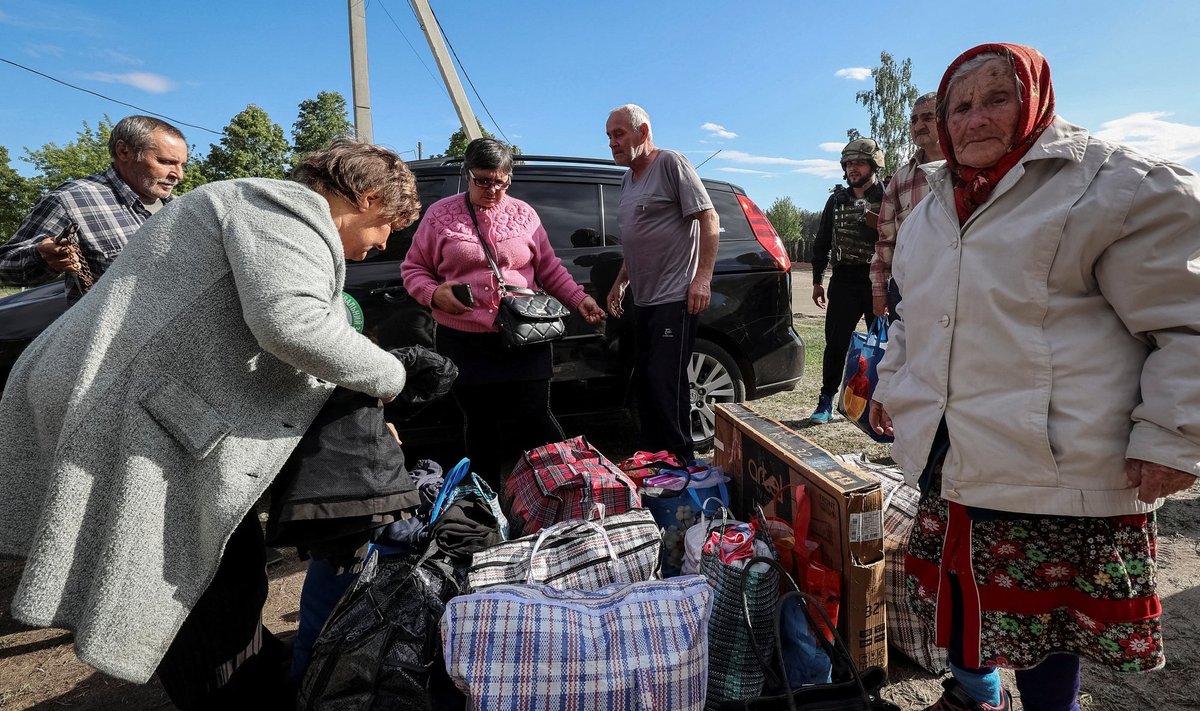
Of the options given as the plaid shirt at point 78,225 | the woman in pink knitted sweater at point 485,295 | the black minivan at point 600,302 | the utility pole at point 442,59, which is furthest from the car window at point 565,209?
the utility pole at point 442,59

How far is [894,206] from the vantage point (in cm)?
323

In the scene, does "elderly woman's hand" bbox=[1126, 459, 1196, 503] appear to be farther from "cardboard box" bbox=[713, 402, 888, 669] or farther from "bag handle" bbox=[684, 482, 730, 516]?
"bag handle" bbox=[684, 482, 730, 516]

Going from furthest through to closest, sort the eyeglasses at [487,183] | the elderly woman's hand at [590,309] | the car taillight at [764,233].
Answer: the car taillight at [764,233]
the elderly woman's hand at [590,309]
the eyeglasses at [487,183]

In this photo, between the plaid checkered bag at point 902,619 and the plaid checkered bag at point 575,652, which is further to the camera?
the plaid checkered bag at point 902,619

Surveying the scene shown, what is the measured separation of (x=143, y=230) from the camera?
1.31 meters

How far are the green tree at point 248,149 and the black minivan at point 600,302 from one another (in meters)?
28.8

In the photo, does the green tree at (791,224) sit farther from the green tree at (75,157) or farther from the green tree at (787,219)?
the green tree at (75,157)

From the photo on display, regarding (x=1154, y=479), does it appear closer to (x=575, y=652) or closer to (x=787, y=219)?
(x=575, y=652)

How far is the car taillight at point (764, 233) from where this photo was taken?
3916 millimetres

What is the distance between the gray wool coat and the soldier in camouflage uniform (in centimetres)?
345

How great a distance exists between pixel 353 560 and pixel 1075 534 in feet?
5.67

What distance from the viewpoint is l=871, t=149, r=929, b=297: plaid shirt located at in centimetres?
311

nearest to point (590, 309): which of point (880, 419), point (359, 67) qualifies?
point (880, 419)

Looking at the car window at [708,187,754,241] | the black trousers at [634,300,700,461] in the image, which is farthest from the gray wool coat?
the car window at [708,187,754,241]
